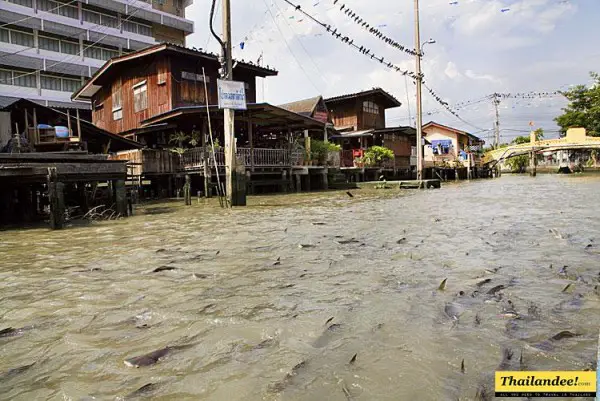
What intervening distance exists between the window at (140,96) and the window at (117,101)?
1.98m

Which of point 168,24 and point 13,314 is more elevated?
point 168,24

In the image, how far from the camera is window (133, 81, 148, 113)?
23359mm

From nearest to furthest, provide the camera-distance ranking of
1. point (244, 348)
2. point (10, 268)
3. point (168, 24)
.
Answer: point (244, 348) < point (10, 268) < point (168, 24)

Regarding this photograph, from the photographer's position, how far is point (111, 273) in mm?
4789

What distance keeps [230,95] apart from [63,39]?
31.8m

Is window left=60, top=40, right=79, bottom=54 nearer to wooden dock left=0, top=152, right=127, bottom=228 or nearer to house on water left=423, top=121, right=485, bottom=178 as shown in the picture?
wooden dock left=0, top=152, right=127, bottom=228

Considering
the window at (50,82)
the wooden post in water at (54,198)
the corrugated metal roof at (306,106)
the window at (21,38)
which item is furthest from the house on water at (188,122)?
the window at (21,38)

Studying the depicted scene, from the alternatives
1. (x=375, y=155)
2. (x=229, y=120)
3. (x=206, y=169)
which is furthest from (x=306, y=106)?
(x=229, y=120)

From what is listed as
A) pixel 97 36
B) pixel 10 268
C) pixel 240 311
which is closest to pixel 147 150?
pixel 10 268

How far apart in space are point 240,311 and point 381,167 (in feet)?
96.7

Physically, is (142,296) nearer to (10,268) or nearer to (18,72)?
(10,268)

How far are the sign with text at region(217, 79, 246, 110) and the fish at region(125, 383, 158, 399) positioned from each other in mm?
11501

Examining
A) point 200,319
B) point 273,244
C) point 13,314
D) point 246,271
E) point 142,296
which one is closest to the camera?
point 200,319

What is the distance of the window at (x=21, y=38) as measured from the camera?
1319 inches
